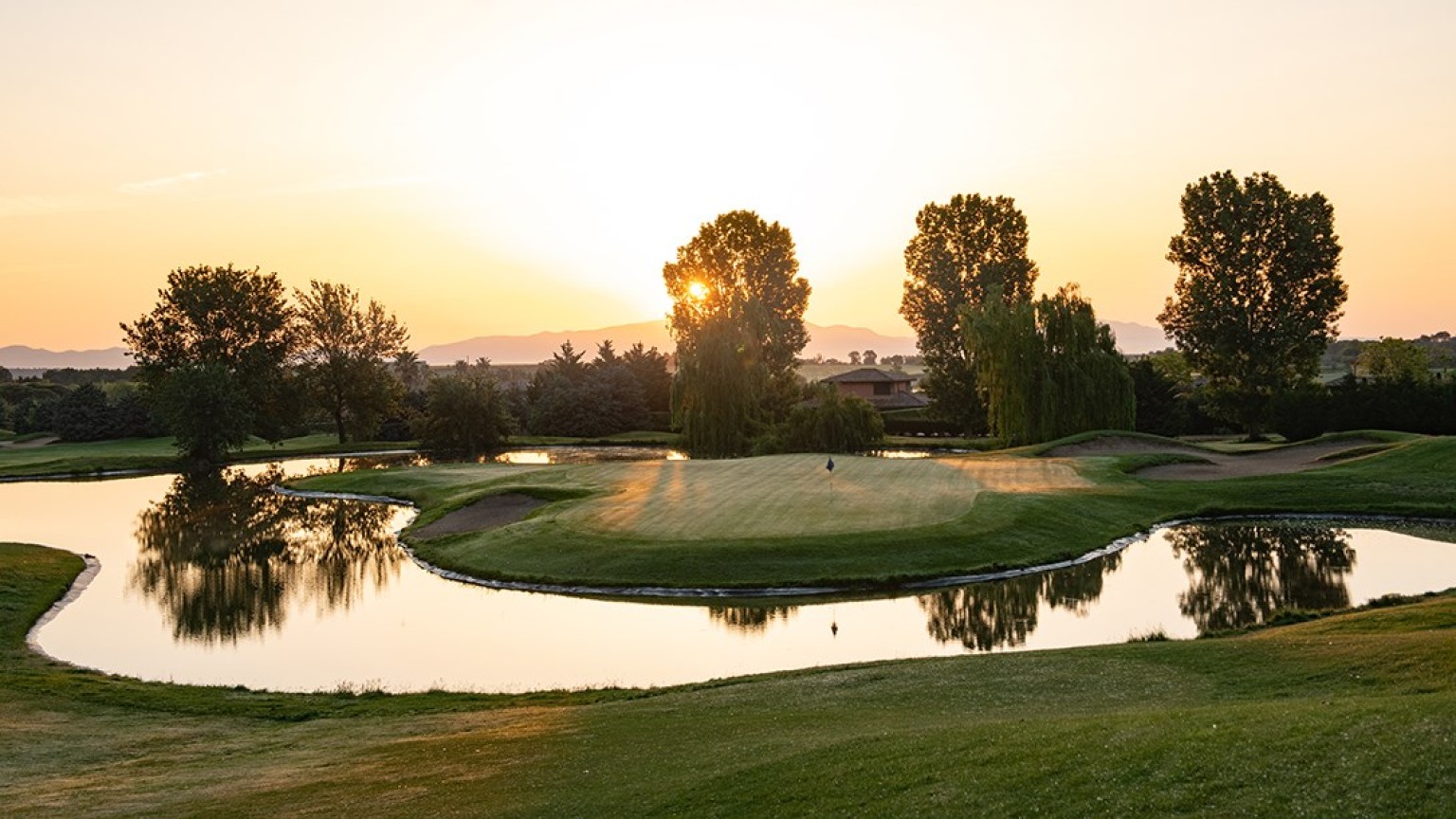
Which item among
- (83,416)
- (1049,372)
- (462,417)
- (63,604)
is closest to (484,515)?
(63,604)

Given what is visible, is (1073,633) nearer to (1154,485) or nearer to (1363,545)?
(1363,545)

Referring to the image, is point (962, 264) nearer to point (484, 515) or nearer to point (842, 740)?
point (484, 515)

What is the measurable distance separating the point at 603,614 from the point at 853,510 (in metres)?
13.2

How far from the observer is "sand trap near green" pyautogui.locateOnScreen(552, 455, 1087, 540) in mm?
39094

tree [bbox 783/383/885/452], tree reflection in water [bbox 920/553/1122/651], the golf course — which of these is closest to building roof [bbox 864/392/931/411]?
tree [bbox 783/383/885/452]

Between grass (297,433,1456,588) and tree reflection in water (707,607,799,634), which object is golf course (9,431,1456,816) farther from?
tree reflection in water (707,607,799,634)

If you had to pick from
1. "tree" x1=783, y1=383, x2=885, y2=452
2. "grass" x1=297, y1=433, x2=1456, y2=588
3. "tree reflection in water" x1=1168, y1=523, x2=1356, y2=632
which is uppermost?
"tree" x1=783, y1=383, x2=885, y2=452

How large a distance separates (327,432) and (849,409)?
59636 mm

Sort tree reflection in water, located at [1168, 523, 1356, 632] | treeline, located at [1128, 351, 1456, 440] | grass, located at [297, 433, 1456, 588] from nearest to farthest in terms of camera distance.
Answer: tree reflection in water, located at [1168, 523, 1356, 632] → grass, located at [297, 433, 1456, 588] → treeline, located at [1128, 351, 1456, 440]

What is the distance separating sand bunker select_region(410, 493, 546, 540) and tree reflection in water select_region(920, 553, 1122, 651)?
20439 millimetres

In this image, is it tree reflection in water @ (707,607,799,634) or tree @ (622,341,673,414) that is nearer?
tree reflection in water @ (707,607,799,634)

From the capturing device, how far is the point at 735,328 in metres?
73.2

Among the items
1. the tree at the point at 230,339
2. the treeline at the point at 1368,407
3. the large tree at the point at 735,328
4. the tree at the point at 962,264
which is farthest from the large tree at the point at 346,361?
the treeline at the point at 1368,407

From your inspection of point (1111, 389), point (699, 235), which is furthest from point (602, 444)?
point (1111, 389)
